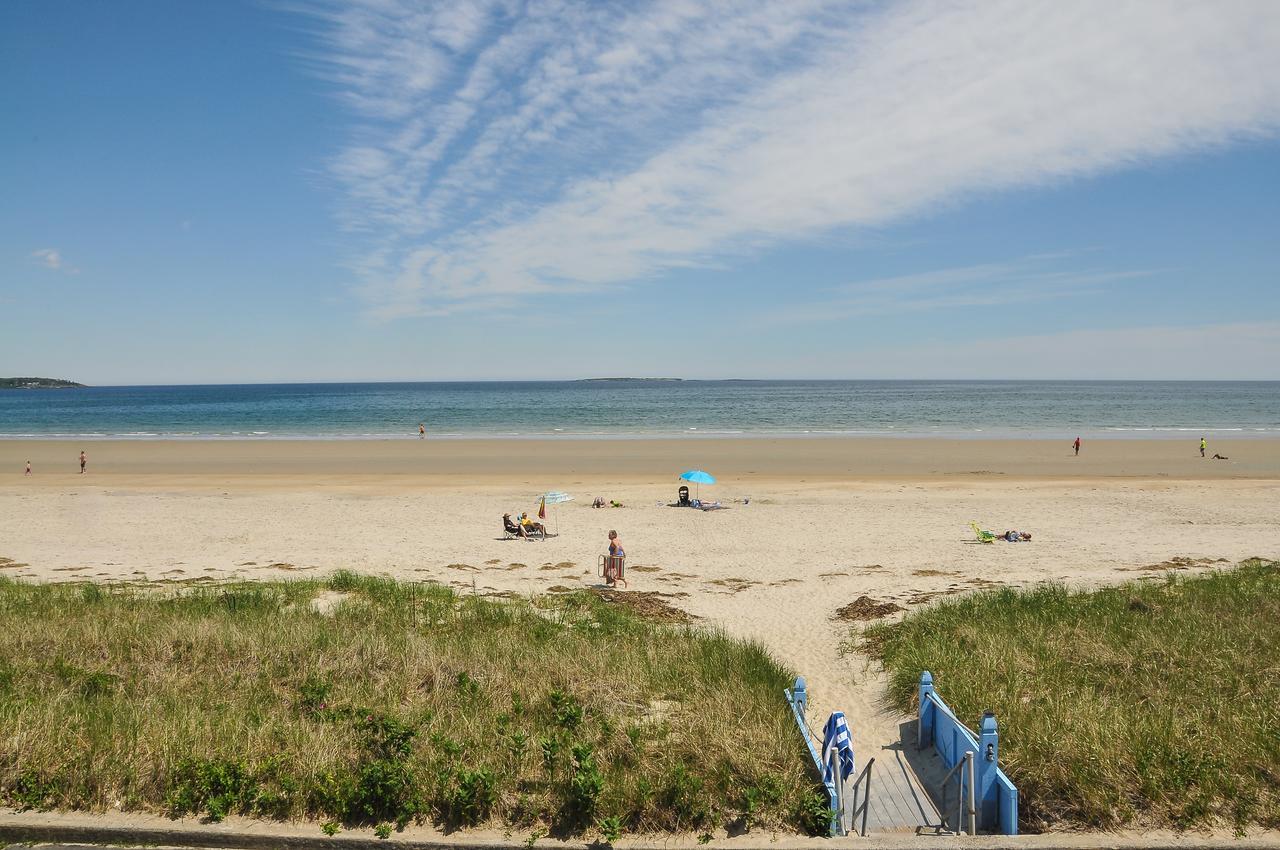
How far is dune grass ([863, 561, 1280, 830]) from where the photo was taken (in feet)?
19.5

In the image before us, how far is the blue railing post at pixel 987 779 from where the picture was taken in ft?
19.7

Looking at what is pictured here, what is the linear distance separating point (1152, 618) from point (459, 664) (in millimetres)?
9070

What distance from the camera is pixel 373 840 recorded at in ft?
18.0

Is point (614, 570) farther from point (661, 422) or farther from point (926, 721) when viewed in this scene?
point (661, 422)

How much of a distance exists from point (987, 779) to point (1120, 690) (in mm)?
2926

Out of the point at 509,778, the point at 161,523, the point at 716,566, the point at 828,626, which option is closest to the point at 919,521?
the point at 716,566

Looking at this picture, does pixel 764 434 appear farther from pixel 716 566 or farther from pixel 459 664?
pixel 459 664

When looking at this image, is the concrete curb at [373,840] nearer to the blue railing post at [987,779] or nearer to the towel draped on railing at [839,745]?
the blue railing post at [987,779]

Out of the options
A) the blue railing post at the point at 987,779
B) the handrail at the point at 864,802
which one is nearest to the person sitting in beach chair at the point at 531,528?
the handrail at the point at 864,802

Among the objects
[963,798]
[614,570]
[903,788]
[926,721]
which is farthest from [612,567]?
[963,798]

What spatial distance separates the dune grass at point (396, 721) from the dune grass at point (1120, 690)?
1995 mm

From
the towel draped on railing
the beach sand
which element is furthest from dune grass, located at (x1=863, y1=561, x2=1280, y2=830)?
the towel draped on railing

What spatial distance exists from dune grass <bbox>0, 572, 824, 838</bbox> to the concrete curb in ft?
0.55

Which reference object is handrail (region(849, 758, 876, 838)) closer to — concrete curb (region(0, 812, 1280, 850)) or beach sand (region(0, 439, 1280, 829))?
concrete curb (region(0, 812, 1280, 850))
